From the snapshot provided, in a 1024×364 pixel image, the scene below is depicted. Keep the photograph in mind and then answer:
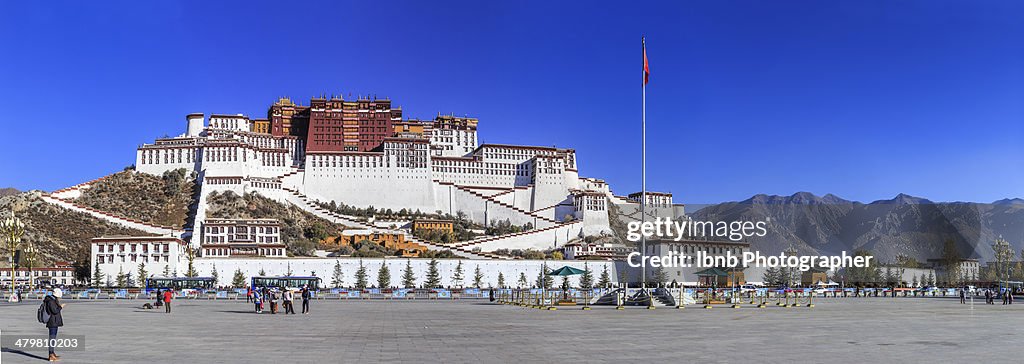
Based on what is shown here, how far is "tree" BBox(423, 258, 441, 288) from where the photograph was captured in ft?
314

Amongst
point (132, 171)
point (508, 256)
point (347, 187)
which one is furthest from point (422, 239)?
point (132, 171)

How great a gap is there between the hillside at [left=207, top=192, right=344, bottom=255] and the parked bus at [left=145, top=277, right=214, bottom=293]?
1049 inches

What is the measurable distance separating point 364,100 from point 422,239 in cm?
3877

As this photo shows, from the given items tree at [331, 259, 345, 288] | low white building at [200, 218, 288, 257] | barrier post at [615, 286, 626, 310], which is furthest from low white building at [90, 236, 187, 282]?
barrier post at [615, 286, 626, 310]

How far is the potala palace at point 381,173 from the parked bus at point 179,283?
19.4 metres

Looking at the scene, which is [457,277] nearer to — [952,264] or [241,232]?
[241,232]

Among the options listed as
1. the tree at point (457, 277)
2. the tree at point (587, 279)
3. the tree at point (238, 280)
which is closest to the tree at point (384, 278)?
the tree at point (457, 277)

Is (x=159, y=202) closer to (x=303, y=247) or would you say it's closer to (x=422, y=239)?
(x=303, y=247)

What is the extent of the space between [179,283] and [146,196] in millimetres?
44769

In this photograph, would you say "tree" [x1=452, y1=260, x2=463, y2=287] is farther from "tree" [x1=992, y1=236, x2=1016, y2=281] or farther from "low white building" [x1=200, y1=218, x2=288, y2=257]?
"tree" [x1=992, y1=236, x2=1016, y2=281]

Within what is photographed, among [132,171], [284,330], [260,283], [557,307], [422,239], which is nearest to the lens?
[284,330]

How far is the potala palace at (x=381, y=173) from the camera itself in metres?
116

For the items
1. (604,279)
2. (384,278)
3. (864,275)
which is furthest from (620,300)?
(864,275)

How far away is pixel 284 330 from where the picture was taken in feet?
80.3
